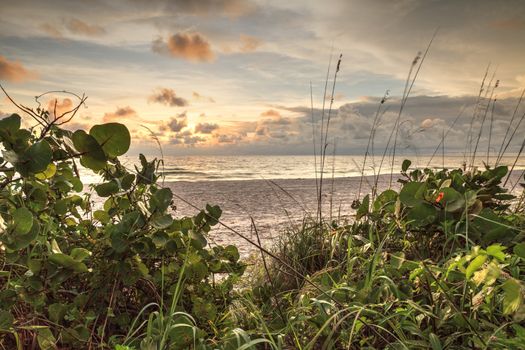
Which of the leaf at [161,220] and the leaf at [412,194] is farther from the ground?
the leaf at [412,194]

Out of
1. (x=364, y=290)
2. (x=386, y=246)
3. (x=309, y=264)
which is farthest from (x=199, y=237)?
(x=309, y=264)

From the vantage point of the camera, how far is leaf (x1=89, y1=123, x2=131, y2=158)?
130cm

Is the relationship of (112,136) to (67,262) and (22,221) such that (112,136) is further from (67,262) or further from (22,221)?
(67,262)

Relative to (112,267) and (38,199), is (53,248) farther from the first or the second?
(38,199)

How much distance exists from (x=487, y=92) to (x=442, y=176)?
7.30 feet

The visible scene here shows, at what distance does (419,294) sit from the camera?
5.28ft

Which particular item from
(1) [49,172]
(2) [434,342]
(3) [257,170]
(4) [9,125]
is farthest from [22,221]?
(3) [257,170]

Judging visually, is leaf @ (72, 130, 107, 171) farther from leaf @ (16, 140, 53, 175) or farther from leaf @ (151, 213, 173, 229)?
leaf @ (151, 213, 173, 229)

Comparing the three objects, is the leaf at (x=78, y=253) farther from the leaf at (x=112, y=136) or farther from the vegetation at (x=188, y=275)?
the leaf at (x=112, y=136)

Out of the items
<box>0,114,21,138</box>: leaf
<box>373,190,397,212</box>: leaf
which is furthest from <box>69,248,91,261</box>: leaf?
<box>373,190,397,212</box>: leaf

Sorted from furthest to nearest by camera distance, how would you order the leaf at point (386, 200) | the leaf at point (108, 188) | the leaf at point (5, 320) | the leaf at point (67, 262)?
the leaf at point (386, 200) → the leaf at point (108, 188) → the leaf at point (67, 262) → the leaf at point (5, 320)

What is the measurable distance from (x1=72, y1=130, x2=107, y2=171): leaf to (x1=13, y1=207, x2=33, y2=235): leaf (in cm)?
23

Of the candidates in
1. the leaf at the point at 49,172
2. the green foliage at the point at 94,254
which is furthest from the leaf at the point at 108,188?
the leaf at the point at 49,172

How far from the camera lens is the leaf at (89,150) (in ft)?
4.22
